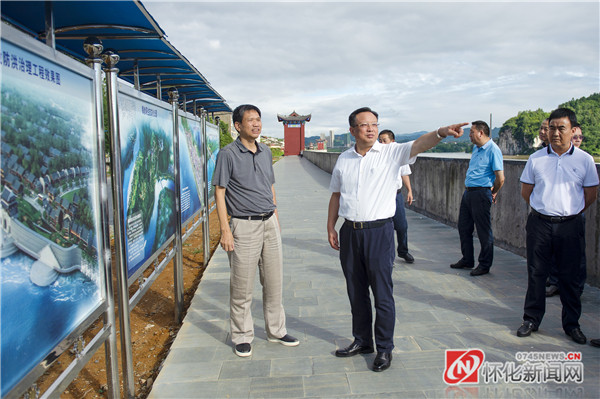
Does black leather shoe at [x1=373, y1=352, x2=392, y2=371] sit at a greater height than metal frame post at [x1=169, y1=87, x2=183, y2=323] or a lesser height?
lesser

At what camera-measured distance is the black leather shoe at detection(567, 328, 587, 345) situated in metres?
3.58

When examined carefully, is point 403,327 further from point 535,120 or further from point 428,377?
point 535,120

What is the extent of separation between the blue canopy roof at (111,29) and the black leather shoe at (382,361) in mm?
2840

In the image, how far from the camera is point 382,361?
3250 millimetres

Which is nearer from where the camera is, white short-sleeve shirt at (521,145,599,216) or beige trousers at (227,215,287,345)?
beige trousers at (227,215,287,345)

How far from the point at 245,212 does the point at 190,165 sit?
8.98 ft

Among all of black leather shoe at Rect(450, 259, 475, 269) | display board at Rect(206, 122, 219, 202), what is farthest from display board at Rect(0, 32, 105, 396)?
display board at Rect(206, 122, 219, 202)

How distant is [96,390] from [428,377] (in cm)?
258

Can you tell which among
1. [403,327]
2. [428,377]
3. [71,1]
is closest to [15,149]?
[71,1]

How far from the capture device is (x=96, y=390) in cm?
355

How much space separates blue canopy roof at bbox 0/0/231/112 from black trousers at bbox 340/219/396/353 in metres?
2.06

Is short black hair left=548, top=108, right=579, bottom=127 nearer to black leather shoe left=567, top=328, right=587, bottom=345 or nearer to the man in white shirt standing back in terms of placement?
black leather shoe left=567, top=328, right=587, bottom=345

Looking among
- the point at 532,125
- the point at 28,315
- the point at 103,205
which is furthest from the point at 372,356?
the point at 532,125

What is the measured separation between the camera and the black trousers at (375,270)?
323cm
